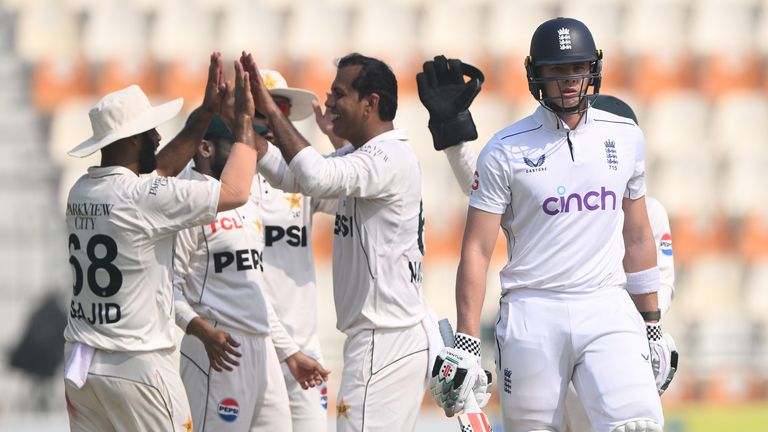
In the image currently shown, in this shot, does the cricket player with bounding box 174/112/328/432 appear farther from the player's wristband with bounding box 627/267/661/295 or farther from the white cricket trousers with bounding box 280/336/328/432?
the player's wristband with bounding box 627/267/661/295

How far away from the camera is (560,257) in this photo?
16.6ft

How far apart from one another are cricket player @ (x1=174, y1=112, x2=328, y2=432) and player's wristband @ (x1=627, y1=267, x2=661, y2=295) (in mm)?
1572

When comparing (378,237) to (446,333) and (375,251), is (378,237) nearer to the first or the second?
(375,251)

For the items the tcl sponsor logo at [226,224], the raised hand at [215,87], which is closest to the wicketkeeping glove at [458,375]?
the raised hand at [215,87]

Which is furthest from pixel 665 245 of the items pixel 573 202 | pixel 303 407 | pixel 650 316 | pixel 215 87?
pixel 215 87

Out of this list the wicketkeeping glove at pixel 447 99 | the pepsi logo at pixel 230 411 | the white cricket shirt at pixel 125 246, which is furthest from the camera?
the pepsi logo at pixel 230 411

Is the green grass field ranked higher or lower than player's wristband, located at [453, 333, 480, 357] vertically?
lower

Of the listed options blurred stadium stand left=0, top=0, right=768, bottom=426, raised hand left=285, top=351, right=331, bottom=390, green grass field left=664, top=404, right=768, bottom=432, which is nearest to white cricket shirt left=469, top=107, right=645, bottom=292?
raised hand left=285, top=351, right=331, bottom=390

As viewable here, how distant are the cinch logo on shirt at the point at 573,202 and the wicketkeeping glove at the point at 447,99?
90 cm

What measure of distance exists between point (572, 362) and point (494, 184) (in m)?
0.71

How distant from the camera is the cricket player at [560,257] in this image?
4.98 meters

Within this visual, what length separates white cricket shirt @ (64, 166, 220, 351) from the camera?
5.21 meters

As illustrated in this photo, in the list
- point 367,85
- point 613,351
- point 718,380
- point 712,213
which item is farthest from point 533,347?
point 712,213

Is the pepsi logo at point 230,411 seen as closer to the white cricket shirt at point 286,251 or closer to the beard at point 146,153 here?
the white cricket shirt at point 286,251
